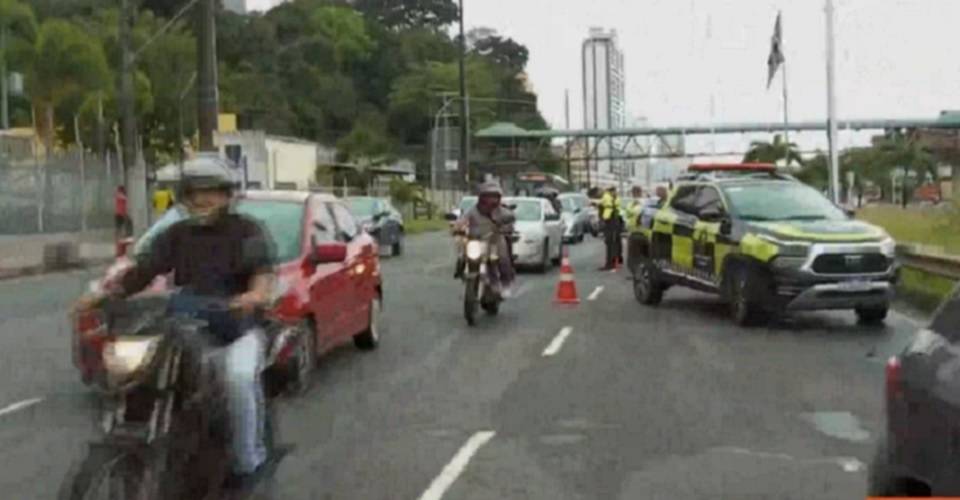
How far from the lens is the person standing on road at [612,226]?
28.8 m

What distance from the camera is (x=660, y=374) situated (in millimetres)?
13023

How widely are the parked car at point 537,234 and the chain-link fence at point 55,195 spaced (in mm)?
13924

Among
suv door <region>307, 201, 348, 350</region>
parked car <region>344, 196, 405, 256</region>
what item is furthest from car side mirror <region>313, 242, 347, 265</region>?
parked car <region>344, 196, 405, 256</region>

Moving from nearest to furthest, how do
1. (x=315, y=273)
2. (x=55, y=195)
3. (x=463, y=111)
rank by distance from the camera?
(x=315, y=273)
(x=55, y=195)
(x=463, y=111)

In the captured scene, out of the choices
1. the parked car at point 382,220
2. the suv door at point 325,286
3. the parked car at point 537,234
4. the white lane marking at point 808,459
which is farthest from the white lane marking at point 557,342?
the parked car at point 382,220

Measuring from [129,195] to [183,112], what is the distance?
38846 millimetres

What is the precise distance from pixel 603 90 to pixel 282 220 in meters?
129

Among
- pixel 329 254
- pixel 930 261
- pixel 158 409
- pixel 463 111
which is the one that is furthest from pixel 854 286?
pixel 463 111

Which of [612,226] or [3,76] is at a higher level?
[3,76]

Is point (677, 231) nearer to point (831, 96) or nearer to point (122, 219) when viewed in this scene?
point (831, 96)

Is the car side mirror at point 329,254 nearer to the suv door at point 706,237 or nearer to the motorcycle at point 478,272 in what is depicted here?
the motorcycle at point 478,272

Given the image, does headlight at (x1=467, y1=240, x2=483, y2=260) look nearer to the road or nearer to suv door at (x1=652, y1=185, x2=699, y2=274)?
the road

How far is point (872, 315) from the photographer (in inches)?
685

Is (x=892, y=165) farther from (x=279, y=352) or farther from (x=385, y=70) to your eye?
(x=279, y=352)
